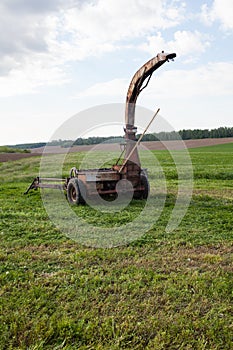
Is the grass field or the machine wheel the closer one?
the grass field

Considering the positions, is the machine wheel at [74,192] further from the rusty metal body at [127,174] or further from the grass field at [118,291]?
the grass field at [118,291]

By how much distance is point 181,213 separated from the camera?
29.2 feet

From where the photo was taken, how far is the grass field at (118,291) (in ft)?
11.3

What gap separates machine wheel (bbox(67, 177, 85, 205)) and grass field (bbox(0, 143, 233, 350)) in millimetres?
2514

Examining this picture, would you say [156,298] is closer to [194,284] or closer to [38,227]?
[194,284]

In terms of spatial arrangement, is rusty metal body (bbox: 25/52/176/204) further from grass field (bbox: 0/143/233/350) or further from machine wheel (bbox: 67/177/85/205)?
grass field (bbox: 0/143/233/350)

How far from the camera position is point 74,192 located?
1039 cm

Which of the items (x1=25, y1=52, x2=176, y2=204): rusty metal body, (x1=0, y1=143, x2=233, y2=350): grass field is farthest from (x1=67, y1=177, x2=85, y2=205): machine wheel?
(x1=0, y1=143, x2=233, y2=350): grass field

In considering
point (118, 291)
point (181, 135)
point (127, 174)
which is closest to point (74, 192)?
point (127, 174)

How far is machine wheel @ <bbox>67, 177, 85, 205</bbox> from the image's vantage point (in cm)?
994

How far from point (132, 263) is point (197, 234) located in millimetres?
2094

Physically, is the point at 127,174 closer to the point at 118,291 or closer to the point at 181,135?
the point at 118,291

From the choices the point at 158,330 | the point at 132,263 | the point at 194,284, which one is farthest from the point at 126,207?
the point at 158,330

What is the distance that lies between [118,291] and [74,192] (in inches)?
245
